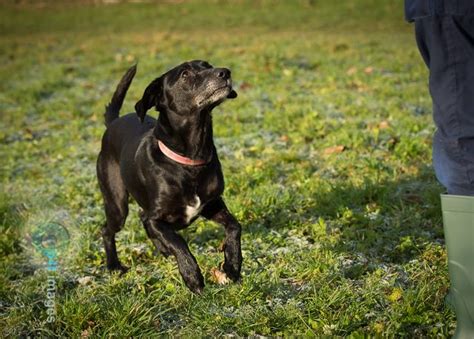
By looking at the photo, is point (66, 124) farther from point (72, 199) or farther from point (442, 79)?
point (442, 79)

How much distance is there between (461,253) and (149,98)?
256 cm

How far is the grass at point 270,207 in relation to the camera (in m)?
3.77

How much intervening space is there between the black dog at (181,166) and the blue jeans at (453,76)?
68.6 inches

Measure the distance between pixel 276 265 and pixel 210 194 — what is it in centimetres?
69

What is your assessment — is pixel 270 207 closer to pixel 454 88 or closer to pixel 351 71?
pixel 454 88

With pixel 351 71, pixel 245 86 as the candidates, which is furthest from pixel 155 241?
pixel 351 71

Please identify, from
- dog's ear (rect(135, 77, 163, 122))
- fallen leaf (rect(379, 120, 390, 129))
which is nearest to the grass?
fallen leaf (rect(379, 120, 390, 129))

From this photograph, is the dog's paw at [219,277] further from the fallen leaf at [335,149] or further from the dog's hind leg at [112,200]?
the fallen leaf at [335,149]

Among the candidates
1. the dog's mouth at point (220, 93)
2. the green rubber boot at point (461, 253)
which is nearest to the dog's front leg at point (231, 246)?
the dog's mouth at point (220, 93)

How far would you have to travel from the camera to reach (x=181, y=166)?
4461 mm

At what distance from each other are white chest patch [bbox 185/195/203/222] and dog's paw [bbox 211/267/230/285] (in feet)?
1.35

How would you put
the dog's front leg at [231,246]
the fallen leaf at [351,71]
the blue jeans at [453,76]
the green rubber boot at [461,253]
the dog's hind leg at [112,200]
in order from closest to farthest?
the blue jeans at [453,76], the green rubber boot at [461,253], the dog's front leg at [231,246], the dog's hind leg at [112,200], the fallen leaf at [351,71]

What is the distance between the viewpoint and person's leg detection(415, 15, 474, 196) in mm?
2838

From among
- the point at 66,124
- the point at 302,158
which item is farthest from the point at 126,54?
the point at 302,158
